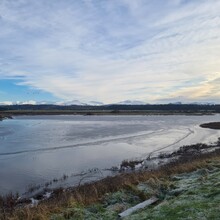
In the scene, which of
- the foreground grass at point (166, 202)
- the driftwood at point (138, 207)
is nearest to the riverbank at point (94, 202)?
the foreground grass at point (166, 202)

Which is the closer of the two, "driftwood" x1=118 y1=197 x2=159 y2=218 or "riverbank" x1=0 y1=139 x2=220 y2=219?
"driftwood" x1=118 y1=197 x2=159 y2=218

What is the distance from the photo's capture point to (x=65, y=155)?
1272 inches

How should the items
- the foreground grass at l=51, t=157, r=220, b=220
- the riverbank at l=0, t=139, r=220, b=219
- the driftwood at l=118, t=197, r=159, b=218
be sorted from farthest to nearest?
the riverbank at l=0, t=139, r=220, b=219
the driftwood at l=118, t=197, r=159, b=218
the foreground grass at l=51, t=157, r=220, b=220

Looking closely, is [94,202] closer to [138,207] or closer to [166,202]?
[138,207]

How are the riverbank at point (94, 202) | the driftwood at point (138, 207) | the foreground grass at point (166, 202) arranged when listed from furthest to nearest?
the riverbank at point (94, 202)
the driftwood at point (138, 207)
the foreground grass at point (166, 202)

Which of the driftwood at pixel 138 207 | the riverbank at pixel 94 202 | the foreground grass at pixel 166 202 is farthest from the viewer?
the riverbank at pixel 94 202

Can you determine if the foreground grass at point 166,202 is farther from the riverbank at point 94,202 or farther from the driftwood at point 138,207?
the driftwood at point 138,207

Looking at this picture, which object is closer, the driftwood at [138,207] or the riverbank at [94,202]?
the driftwood at [138,207]

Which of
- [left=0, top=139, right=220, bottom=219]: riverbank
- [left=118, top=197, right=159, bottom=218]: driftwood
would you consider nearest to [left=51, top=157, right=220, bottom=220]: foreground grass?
[left=0, top=139, right=220, bottom=219]: riverbank

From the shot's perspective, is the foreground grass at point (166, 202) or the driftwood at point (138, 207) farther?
the driftwood at point (138, 207)

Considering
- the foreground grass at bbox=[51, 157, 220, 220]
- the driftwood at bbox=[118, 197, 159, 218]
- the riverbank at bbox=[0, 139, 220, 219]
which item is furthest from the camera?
the riverbank at bbox=[0, 139, 220, 219]

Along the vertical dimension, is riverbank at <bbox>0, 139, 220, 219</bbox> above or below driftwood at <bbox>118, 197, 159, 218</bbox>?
below

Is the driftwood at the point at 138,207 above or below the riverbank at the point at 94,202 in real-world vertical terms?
above

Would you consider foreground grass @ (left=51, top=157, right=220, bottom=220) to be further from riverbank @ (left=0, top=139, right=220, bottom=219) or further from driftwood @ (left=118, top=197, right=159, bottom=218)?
driftwood @ (left=118, top=197, right=159, bottom=218)
